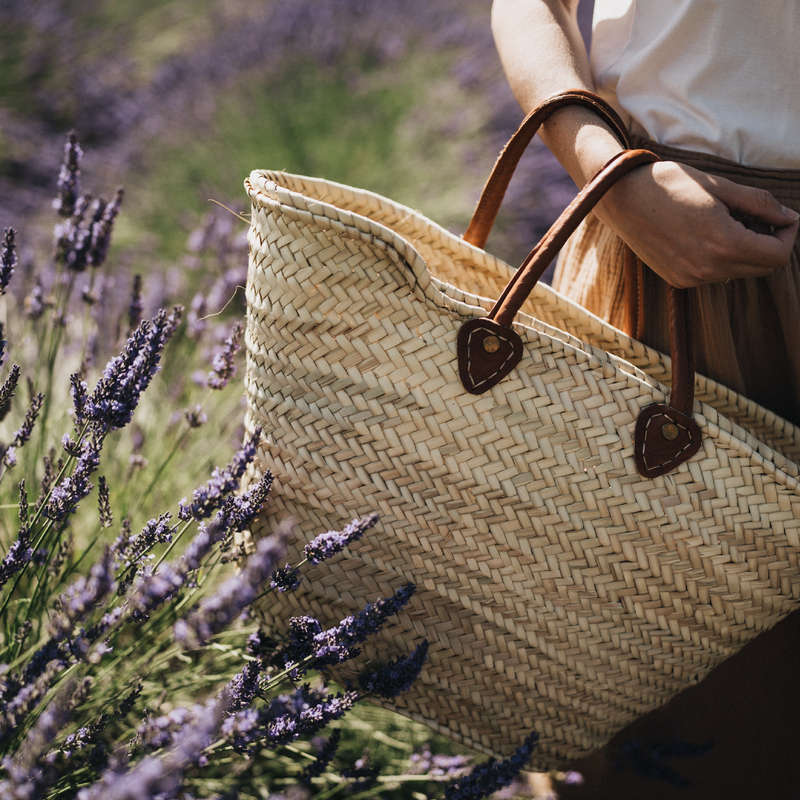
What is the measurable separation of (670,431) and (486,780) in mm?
523

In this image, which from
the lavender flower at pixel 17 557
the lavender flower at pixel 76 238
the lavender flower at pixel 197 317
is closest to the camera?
the lavender flower at pixel 17 557

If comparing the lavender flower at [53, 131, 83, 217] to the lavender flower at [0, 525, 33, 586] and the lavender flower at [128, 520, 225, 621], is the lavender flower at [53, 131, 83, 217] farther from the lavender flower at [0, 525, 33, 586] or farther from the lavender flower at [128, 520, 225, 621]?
the lavender flower at [128, 520, 225, 621]

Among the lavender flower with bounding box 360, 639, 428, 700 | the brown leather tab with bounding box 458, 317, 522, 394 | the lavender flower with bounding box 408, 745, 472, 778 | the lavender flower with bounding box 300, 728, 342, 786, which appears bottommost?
the lavender flower with bounding box 408, 745, 472, 778

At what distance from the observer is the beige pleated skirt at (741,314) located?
2.66 ft

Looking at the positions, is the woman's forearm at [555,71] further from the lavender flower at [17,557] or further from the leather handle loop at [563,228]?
the lavender flower at [17,557]

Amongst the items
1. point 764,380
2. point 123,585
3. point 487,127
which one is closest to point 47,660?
point 123,585

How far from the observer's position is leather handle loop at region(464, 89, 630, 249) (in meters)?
0.78

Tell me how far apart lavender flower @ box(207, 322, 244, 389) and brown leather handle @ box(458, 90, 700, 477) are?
0.38 metres

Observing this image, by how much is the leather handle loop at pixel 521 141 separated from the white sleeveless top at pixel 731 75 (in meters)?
0.09

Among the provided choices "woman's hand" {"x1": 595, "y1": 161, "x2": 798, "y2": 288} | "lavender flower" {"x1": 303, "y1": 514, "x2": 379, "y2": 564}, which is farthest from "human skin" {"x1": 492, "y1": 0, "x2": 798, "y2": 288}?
"lavender flower" {"x1": 303, "y1": 514, "x2": 379, "y2": 564}

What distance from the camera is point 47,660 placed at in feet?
1.88

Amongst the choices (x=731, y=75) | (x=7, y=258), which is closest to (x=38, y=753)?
(x=7, y=258)

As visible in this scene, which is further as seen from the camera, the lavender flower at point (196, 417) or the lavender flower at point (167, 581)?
the lavender flower at point (196, 417)

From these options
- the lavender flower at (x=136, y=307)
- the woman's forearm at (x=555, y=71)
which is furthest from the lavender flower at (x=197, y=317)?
the woman's forearm at (x=555, y=71)
